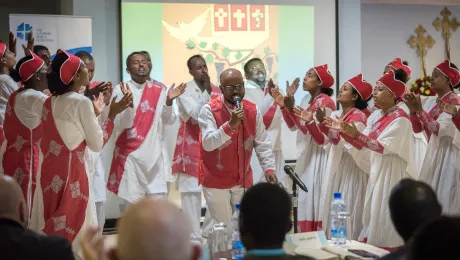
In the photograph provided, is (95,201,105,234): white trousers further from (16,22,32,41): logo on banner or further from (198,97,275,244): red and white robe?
(16,22,32,41): logo on banner

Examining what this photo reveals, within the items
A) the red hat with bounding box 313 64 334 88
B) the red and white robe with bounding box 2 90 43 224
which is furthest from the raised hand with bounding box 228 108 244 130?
the red hat with bounding box 313 64 334 88

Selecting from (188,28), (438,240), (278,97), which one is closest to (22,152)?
(278,97)

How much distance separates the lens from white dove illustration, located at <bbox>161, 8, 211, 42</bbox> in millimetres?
6660

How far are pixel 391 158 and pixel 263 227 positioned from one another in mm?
2753

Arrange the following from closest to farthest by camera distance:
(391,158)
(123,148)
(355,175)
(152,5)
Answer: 1. (391,158)
2. (355,175)
3. (123,148)
4. (152,5)

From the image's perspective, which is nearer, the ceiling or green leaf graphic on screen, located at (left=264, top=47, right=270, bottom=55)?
green leaf graphic on screen, located at (left=264, top=47, right=270, bottom=55)

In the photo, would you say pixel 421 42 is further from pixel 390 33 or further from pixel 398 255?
pixel 398 255

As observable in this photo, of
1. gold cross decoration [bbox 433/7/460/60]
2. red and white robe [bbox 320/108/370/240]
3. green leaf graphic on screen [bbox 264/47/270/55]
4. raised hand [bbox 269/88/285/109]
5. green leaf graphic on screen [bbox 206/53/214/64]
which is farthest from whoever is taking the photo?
gold cross decoration [bbox 433/7/460/60]

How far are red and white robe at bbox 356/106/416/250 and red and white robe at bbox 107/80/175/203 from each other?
1.79 metres

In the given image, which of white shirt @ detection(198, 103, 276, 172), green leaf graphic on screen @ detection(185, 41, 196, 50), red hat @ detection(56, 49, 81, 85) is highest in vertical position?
green leaf graphic on screen @ detection(185, 41, 196, 50)

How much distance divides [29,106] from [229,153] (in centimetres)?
141

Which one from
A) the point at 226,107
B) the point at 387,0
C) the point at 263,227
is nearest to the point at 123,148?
the point at 226,107

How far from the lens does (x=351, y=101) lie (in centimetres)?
516

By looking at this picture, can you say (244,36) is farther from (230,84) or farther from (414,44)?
(414,44)
